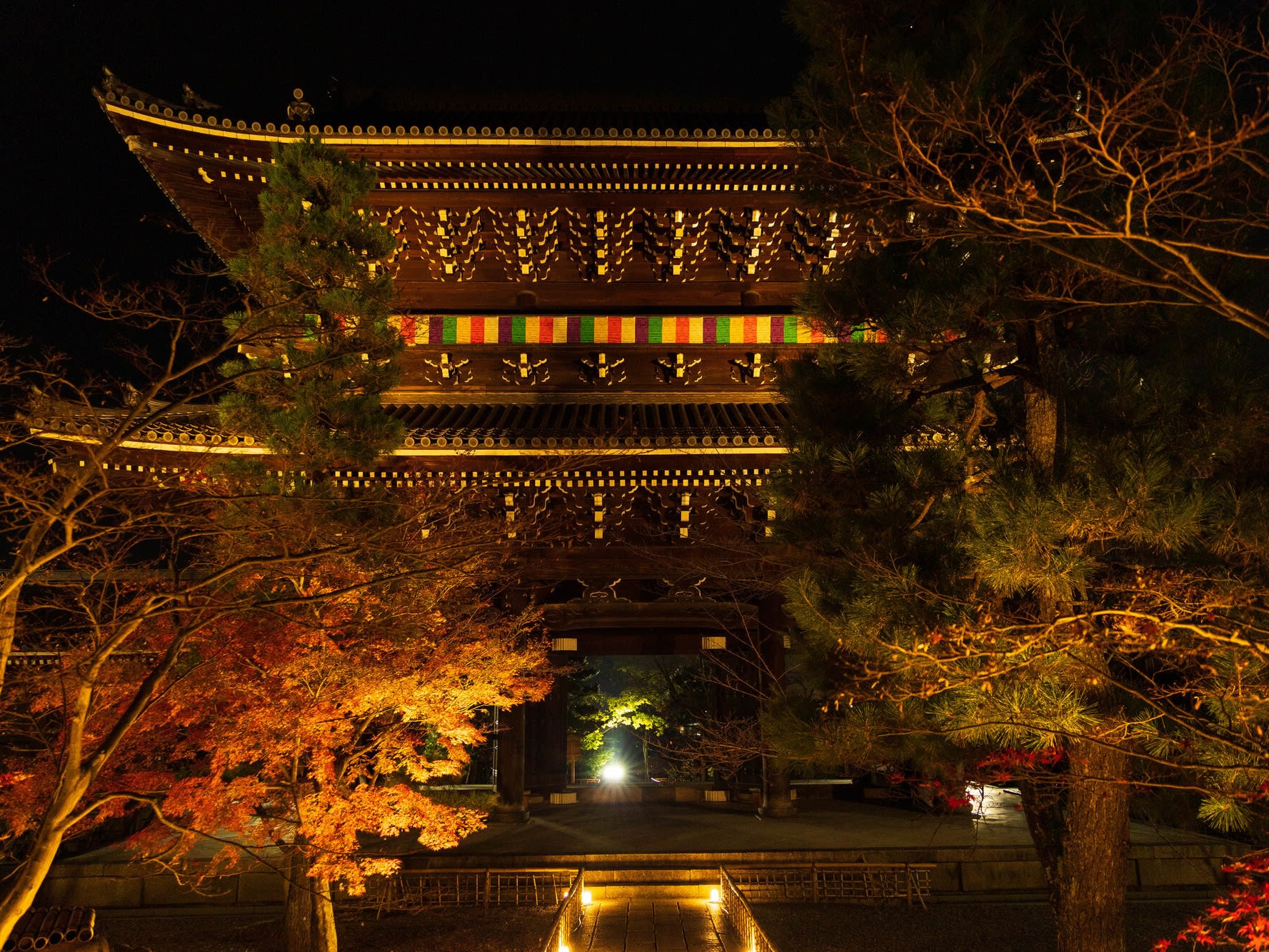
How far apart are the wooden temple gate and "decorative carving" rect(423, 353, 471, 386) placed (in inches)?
1.2

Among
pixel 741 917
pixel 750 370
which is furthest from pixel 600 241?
pixel 741 917

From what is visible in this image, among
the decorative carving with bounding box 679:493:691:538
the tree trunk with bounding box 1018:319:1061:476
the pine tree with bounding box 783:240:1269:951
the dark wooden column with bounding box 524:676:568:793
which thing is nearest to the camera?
the pine tree with bounding box 783:240:1269:951

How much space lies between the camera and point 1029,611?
213 inches

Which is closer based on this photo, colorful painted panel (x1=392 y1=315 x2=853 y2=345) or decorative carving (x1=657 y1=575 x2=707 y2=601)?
decorative carving (x1=657 y1=575 x2=707 y2=601)

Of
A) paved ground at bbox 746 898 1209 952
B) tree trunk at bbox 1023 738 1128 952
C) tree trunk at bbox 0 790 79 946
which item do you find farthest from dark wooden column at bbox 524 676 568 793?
tree trunk at bbox 0 790 79 946

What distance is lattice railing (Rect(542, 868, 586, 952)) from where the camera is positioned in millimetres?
7336

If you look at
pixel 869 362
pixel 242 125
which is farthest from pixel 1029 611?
pixel 242 125

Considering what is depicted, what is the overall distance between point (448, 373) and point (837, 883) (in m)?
8.98

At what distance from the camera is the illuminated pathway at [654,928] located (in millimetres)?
8562

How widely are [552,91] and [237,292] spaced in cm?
689

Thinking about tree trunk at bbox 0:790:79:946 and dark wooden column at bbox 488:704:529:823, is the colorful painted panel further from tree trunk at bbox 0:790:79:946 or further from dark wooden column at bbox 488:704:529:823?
tree trunk at bbox 0:790:79:946

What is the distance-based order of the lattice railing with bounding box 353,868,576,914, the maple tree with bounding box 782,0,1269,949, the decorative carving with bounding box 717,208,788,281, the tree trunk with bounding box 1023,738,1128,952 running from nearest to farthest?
1. the maple tree with bounding box 782,0,1269,949
2. the tree trunk with bounding box 1023,738,1128,952
3. the lattice railing with bounding box 353,868,576,914
4. the decorative carving with bounding box 717,208,788,281

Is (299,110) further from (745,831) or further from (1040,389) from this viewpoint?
(745,831)

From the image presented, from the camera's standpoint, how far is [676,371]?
12.8 m
